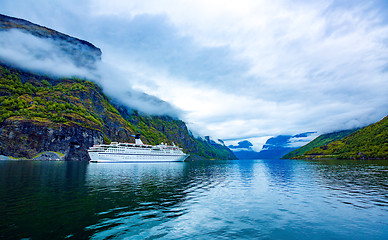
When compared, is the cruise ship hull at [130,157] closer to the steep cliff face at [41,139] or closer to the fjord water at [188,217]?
the steep cliff face at [41,139]

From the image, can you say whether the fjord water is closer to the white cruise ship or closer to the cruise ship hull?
the cruise ship hull

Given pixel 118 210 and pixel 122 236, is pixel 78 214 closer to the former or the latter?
pixel 118 210

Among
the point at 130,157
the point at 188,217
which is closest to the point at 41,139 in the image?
the point at 130,157

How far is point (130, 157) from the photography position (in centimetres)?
14900

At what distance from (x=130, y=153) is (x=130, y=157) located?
3075 millimetres

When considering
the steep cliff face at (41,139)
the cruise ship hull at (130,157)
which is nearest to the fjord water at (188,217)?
the cruise ship hull at (130,157)

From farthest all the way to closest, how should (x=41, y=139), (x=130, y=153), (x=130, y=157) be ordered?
(x=41, y=139)
(x=130, y=153)
(x=130, y=157)

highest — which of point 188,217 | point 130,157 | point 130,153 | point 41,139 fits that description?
point 41,139

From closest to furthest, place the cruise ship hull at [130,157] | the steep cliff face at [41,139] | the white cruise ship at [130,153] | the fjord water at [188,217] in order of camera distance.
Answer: the fjord water at [188,217] → the cruise ship hull at [130,157] → the white cruise ship at [130,153] → the steep cliff face at [41,139]

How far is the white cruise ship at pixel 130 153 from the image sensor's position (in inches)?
5357

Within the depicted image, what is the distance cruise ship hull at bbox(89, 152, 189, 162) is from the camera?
134875 millimetres

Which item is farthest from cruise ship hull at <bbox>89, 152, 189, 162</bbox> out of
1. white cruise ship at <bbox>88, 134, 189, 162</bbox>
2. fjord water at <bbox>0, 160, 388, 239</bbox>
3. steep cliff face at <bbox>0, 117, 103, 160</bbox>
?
fjord water at <bbox>0, 160, 388, 239</bbox>

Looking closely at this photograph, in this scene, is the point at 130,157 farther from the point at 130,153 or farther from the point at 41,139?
the point at 41,139

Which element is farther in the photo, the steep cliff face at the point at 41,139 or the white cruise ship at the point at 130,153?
the steep cliff face at the point at 41,139
